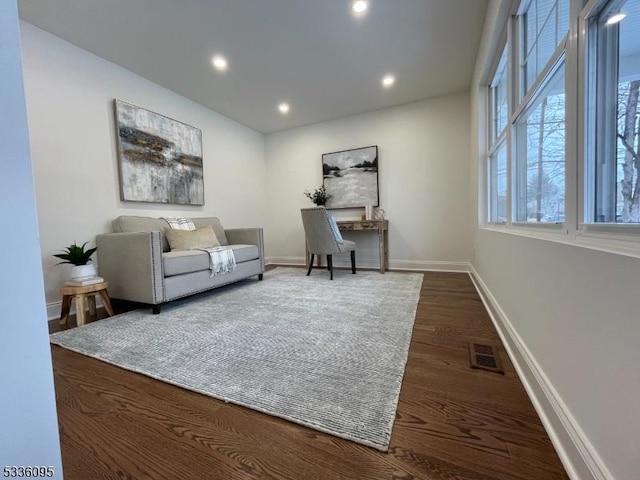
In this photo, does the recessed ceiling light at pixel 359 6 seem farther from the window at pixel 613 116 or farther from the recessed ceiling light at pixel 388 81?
the window at pixel 613 116

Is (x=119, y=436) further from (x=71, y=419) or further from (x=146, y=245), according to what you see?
(x=146, y=245)

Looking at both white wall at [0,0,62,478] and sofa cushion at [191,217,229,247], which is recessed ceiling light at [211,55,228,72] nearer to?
sofa cushion at [191,217,229,247]

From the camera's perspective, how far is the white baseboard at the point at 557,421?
25.0 inches

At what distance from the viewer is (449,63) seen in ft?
9.12

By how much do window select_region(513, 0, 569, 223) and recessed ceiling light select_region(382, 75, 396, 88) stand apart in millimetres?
Result: 1528

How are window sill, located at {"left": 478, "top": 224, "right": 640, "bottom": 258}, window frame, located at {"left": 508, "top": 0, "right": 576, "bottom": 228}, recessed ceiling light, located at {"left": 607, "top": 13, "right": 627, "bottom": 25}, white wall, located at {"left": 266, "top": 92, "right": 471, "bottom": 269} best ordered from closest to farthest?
window sill, located at {"left": 478, "top": 224, "right": 640, "bottom": 258} → recessed ceiling light, located at {"left": 607, "top": 13, "right": 627, "bottom": 25} → window frame, located at {"left": 508, "top": 0, "right": 576, "bottom": 228} → white wall, located at {"left": 266, "top": 92, "right": 471, "bottom": 269}

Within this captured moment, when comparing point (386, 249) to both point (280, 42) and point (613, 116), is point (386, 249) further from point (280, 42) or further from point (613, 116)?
point (613, 116)

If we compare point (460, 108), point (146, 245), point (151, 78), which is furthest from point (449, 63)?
point (146, 245)

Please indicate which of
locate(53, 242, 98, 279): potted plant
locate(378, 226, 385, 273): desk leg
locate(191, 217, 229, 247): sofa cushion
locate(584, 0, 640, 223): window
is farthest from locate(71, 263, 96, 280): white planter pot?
locate(378, 226, 385, 273): desk leg

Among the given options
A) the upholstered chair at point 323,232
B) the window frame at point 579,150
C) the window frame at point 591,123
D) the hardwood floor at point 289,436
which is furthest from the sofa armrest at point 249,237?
the window frame at point 591,123

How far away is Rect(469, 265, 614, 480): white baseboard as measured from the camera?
63 cm

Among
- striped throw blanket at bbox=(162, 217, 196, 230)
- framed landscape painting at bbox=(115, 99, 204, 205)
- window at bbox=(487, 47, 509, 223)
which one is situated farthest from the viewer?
striped throw blanket at bbox=(162, 217, 196, 230)

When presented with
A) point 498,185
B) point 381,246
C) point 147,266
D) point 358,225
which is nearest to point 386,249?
point 381,246

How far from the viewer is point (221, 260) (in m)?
2.64
